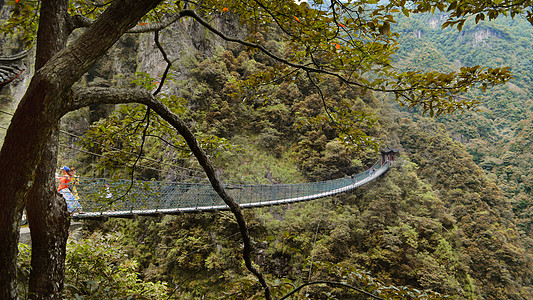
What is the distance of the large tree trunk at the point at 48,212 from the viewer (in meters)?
0.75

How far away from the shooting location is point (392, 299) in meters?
1.12

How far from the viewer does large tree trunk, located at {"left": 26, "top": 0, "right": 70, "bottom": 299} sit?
747 millimetres

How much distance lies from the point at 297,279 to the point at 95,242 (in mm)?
4823

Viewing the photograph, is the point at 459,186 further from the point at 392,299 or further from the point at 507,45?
the point at 507,45

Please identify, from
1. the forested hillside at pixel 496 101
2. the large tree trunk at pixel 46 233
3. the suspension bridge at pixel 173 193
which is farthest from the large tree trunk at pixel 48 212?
the forested hillside at pixel 496 101

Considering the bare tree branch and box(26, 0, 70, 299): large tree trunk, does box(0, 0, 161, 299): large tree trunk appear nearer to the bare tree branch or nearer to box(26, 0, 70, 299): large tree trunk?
the bare tree branch

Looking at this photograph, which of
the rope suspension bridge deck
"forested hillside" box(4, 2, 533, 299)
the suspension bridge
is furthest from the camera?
"forested hillside" box(4, 2, 533, 299)

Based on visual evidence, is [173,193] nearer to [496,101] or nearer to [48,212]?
[48,212]

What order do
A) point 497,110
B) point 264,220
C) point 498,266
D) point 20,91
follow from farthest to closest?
point 497,110 → point 20,91 → point 498,266 → point 264,220

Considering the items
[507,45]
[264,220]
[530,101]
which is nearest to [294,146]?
[264,220]

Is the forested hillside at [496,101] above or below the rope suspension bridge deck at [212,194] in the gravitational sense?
above

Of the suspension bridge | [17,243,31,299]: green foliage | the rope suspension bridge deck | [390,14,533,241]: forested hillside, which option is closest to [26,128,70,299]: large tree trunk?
the suspension bridge

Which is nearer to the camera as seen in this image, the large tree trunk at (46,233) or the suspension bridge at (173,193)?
the large tree trunk at (46,233)

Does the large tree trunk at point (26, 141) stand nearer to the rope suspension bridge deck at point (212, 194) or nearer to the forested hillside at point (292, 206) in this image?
the forested hillside at point (292, 206)
